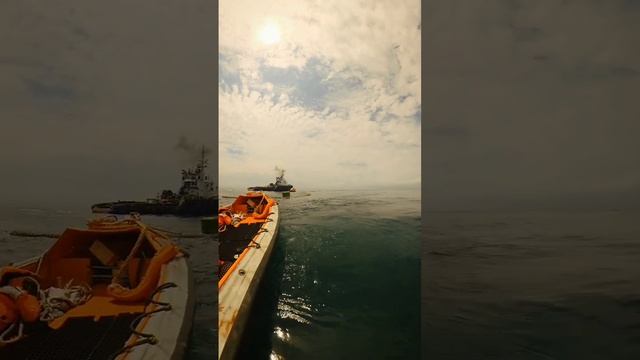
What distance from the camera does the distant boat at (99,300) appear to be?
158 centimetres

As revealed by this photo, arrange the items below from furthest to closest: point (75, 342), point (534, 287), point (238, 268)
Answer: point (534, 287)
point (238, 268)
point (75, 342)


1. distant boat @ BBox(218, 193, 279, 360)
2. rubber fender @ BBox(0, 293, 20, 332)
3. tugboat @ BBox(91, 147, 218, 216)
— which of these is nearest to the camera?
rubber fender @ BBox(0, 293, 20, 332)

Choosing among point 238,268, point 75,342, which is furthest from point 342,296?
point 75,342

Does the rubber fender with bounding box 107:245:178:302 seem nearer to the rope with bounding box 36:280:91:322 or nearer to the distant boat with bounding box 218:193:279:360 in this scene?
the rope with bounding box 36:280:91:322

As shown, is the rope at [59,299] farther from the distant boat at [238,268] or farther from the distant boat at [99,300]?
the distant boat at [238,268]

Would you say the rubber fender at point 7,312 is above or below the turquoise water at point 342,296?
above

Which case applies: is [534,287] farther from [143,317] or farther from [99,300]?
[99,300]

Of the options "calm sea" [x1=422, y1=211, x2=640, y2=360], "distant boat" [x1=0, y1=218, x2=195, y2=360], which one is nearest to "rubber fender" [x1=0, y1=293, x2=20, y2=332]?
"distant boat" [x1=0, y1=218, x2=195, y2=360]

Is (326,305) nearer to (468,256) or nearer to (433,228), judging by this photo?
(468,256)

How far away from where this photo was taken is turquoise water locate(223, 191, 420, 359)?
2.45m

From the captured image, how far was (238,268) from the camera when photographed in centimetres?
264

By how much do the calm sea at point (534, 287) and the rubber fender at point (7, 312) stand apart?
2.82m

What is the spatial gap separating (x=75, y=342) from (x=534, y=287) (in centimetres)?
395

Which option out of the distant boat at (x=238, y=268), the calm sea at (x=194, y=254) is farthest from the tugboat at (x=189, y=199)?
the distant boat at (x=238, y=268)
